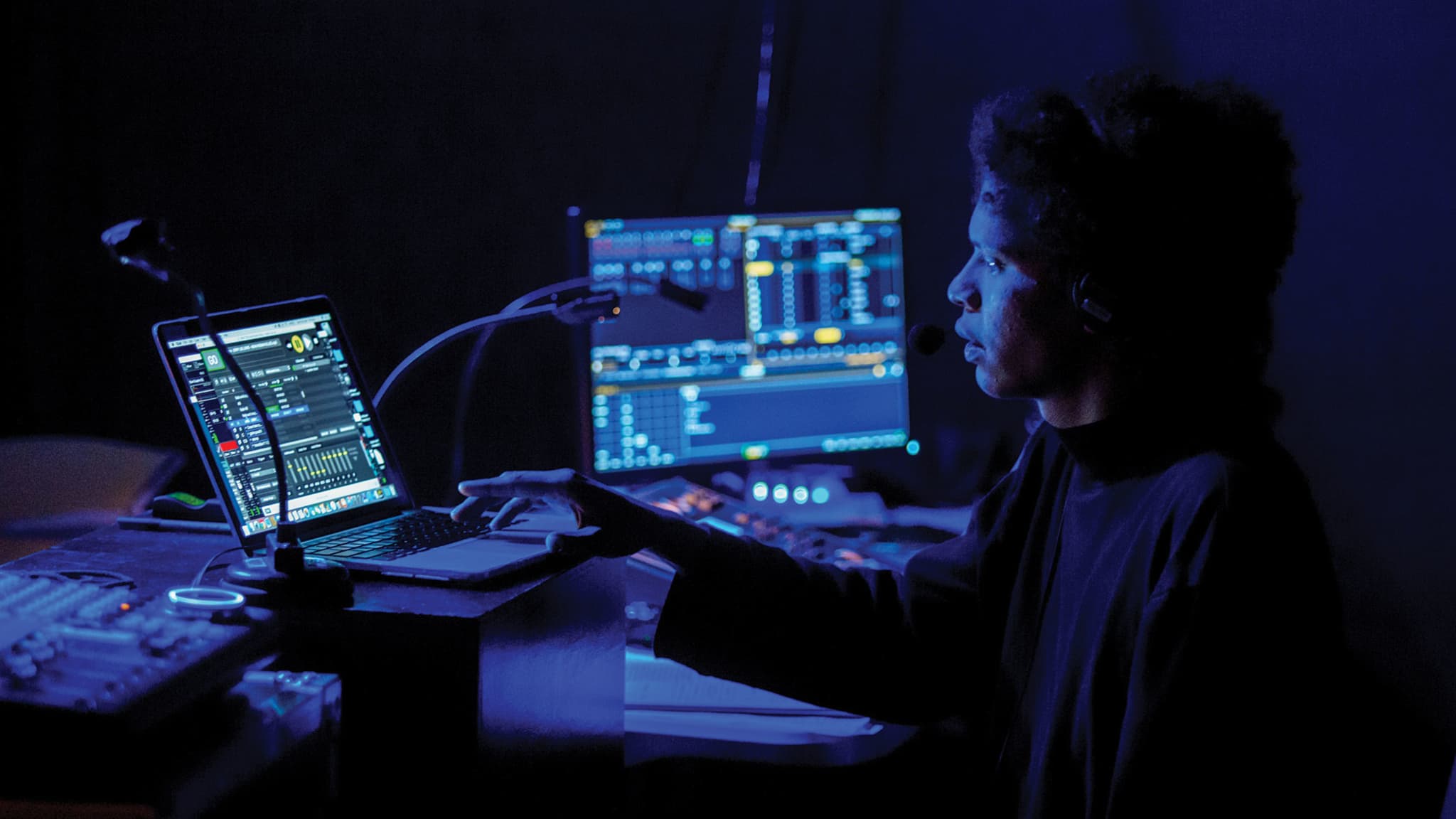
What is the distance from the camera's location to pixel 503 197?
1798mm

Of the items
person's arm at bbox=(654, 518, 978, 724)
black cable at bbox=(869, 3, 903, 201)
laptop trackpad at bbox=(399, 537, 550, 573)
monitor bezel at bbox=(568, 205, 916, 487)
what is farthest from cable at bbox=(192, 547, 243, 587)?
black cable at bbox=(869, 3, 903, 201)

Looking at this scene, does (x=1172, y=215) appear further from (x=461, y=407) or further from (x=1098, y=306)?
(x=461, y=407)

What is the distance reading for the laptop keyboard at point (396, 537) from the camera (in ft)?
3.37

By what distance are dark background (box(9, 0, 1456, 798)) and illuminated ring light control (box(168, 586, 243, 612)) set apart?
32.6 inches

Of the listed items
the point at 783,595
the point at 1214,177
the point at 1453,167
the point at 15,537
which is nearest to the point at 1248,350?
the point at 1214,177

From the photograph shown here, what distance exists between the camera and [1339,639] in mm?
947

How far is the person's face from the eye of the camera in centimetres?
110

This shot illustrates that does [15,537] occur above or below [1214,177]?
below

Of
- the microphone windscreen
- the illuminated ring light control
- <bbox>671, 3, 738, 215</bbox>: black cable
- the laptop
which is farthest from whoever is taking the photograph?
<bbox>671, 3, 738, 215</bbox>: black cable

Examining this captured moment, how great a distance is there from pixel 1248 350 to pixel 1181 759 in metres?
0.41

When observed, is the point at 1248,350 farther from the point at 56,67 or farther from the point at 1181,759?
the point at 56,67

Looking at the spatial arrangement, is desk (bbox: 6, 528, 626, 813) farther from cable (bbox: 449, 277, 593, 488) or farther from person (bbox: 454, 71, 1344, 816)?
cable (bbox: 449, 277, 593, 488)

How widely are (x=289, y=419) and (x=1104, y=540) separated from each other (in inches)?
32.2

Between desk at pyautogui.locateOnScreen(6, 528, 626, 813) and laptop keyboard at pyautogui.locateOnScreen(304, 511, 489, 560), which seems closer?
desk at pyautogui.locateOnScreen(6, 528, 626, 813)
